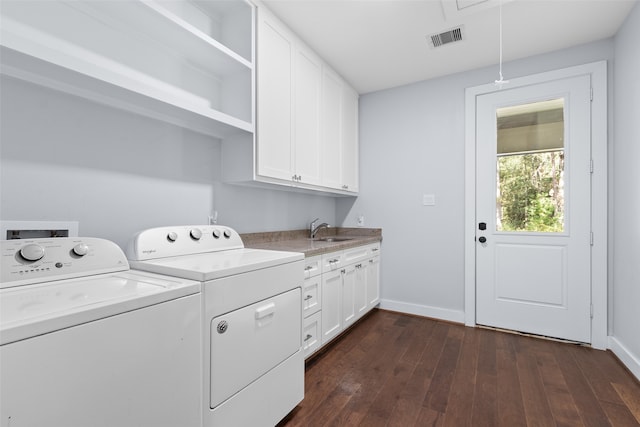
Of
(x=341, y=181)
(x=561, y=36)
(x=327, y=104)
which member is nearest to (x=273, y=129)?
(x=327, y=104)

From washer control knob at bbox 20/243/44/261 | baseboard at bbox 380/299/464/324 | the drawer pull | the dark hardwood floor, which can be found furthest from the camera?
baseboard at bbox 380/299/464/324

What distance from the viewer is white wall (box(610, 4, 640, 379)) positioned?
1995 mm

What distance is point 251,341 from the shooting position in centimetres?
131

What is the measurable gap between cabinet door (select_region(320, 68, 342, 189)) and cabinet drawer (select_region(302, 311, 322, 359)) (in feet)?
4.04

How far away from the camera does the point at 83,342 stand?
775 mm

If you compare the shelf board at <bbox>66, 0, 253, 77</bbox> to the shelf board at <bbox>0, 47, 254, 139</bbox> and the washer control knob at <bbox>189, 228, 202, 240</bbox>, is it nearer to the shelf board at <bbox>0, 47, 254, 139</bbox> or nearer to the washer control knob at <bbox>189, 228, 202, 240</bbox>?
the shelf board at <bbox>0, 47, 254, 139</bbox>

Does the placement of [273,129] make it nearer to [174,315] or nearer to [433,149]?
[174,315]

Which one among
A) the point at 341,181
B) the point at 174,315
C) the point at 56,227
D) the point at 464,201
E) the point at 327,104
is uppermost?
the point at 327,104

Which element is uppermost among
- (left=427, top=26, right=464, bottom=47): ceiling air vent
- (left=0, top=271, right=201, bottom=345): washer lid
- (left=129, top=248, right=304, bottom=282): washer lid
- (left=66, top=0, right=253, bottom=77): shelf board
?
(left=427, top=26, right=464, bottom=47): ceiling air vent

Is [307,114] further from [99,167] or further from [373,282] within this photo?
[373,282]

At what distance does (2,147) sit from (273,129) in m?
1.37

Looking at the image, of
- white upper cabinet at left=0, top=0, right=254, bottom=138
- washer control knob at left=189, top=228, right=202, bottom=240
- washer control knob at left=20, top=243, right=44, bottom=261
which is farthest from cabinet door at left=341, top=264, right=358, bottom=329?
washer control knob at left=20, top=243, right=44, bottom=261

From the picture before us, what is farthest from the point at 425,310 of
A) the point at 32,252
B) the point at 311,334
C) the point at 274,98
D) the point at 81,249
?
the point at 32,252

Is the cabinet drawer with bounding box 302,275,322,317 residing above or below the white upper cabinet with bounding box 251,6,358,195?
below
